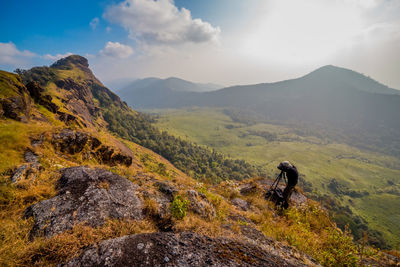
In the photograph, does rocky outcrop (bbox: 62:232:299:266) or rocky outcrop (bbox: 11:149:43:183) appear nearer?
rocky outcrop (bbox: 62:232:299:266)

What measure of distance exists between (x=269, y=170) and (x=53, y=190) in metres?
172

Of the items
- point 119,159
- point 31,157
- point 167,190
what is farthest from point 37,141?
point 119,159

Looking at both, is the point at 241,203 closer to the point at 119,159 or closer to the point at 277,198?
the point at 277,198

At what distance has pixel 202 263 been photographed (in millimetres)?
3424

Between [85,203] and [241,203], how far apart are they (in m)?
8.28

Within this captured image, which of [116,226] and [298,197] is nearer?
[116,226]

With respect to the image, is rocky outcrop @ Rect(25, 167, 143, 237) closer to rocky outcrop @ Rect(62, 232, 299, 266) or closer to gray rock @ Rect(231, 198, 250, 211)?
rocky outcrop @ Rect(62, 232, 299, 266)

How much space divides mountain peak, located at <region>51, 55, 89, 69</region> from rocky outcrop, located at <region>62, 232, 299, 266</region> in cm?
21155

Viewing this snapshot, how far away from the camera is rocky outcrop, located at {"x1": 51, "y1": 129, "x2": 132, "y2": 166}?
1020 centimetres

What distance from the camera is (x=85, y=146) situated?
12.3 m

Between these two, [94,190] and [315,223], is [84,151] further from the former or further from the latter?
[315,223]

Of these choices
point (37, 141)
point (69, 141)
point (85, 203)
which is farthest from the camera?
point (69, 141)

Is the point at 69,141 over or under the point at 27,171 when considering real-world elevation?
over

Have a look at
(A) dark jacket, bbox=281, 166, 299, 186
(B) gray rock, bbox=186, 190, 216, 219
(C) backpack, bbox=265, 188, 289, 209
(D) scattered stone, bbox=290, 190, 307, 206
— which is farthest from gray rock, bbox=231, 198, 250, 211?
(D) scattered stone, bbox=290, 190, 307, 206
